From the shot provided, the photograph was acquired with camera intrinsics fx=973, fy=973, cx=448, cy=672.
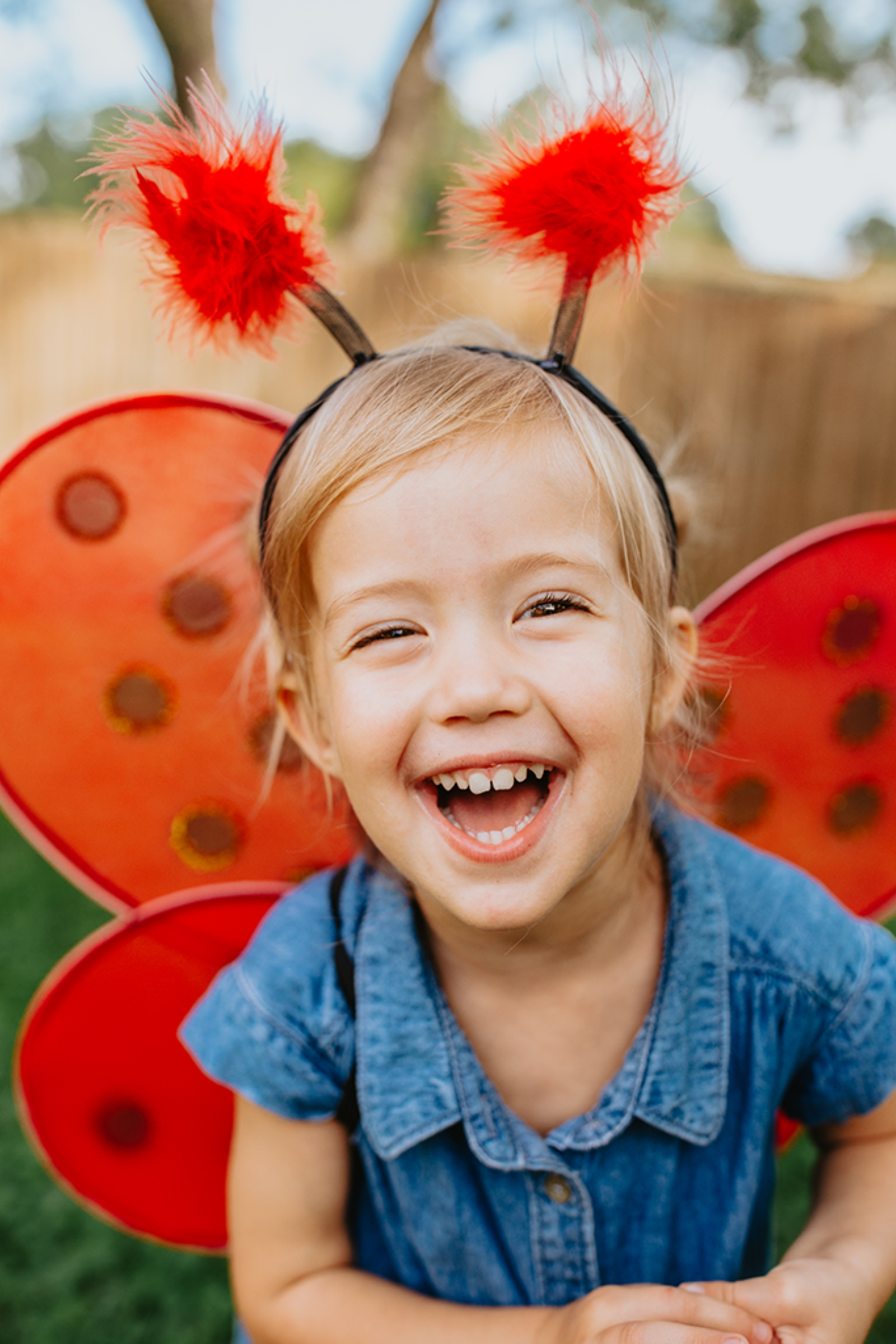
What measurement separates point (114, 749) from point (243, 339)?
0.48m

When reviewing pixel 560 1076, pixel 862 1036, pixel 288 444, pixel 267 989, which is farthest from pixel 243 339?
pixel 862 1036

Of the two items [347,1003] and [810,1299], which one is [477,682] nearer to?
[347,1003]

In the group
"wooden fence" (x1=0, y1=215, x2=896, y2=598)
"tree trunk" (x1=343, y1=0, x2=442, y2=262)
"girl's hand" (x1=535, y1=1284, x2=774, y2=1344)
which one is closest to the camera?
"girl's hand" (x1=535, y1=1284, x2=774, y2=1344)

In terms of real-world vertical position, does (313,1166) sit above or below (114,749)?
below

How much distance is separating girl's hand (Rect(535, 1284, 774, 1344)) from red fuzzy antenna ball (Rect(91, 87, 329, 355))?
0.92 metres

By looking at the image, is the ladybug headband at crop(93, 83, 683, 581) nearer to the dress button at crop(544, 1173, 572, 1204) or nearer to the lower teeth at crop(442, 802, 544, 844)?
the lower teeth at crop(442, 802, 544, 844)

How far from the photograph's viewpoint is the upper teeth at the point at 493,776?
31.6 inches

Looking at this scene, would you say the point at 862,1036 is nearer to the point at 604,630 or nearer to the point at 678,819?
the point at 678,819

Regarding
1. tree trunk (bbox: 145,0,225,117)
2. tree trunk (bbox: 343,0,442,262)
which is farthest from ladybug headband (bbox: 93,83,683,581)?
tree trunk (bbox: 343,0,442,262)

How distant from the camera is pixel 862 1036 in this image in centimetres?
96

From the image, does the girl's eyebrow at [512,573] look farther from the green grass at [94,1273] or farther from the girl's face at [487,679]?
the green grass at [94,1273]

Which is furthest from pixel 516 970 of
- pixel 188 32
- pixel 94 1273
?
pixel 188 32

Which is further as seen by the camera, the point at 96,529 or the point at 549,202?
the point at 96,529

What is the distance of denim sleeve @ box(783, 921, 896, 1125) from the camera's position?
0.96m
